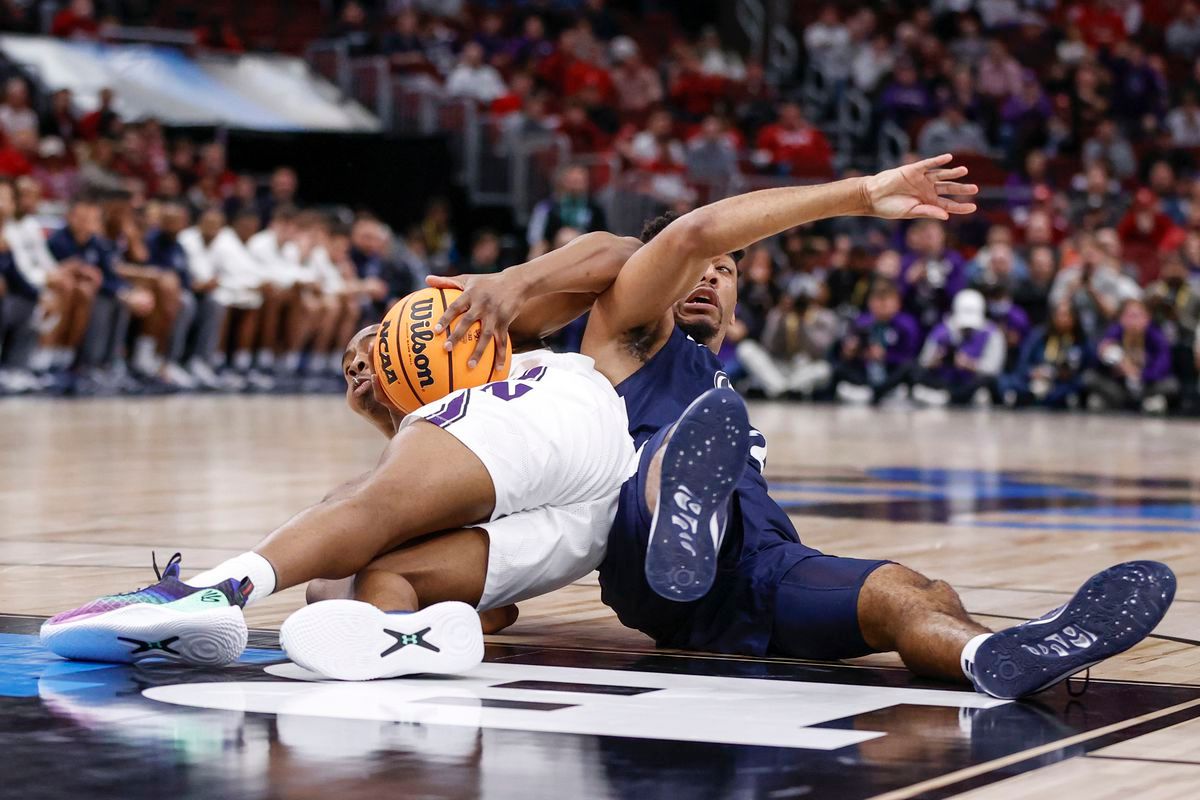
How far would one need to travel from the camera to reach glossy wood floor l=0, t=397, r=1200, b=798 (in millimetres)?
4527

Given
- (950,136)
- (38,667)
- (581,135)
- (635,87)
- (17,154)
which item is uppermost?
(635,87)

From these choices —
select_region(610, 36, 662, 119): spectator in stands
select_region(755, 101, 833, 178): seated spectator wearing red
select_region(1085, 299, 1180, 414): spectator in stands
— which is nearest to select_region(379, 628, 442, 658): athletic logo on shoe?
select_region(1085, 299, 1180, 414): spectator in stands

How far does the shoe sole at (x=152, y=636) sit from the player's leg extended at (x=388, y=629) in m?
0.11

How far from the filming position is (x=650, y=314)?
4371mm

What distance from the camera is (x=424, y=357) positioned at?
4.34 metres

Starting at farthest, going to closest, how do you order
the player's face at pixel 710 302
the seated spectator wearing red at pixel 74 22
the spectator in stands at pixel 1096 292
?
the seated spectator wearing red at pixel 74 22 < the spectator in stands at pixel 1096 292 < the player's face at pixel 710 302

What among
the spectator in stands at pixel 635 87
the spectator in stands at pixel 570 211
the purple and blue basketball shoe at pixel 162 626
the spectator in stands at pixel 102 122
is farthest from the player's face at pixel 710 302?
the spectator in stands at pixel 635 87

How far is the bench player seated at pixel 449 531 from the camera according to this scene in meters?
3.71

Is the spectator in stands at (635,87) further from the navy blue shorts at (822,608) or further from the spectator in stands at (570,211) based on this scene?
the navy blue shorts at (822,608)

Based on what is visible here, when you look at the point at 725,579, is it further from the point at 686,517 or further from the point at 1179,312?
the point at 1179,312

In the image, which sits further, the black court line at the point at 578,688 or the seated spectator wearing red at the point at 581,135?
the seated spectator wearing red at the point at 581,135

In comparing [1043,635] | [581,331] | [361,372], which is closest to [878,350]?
[581,331]

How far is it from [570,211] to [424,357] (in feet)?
49.3

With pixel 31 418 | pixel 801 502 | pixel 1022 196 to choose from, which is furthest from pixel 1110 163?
pixel 801 502
